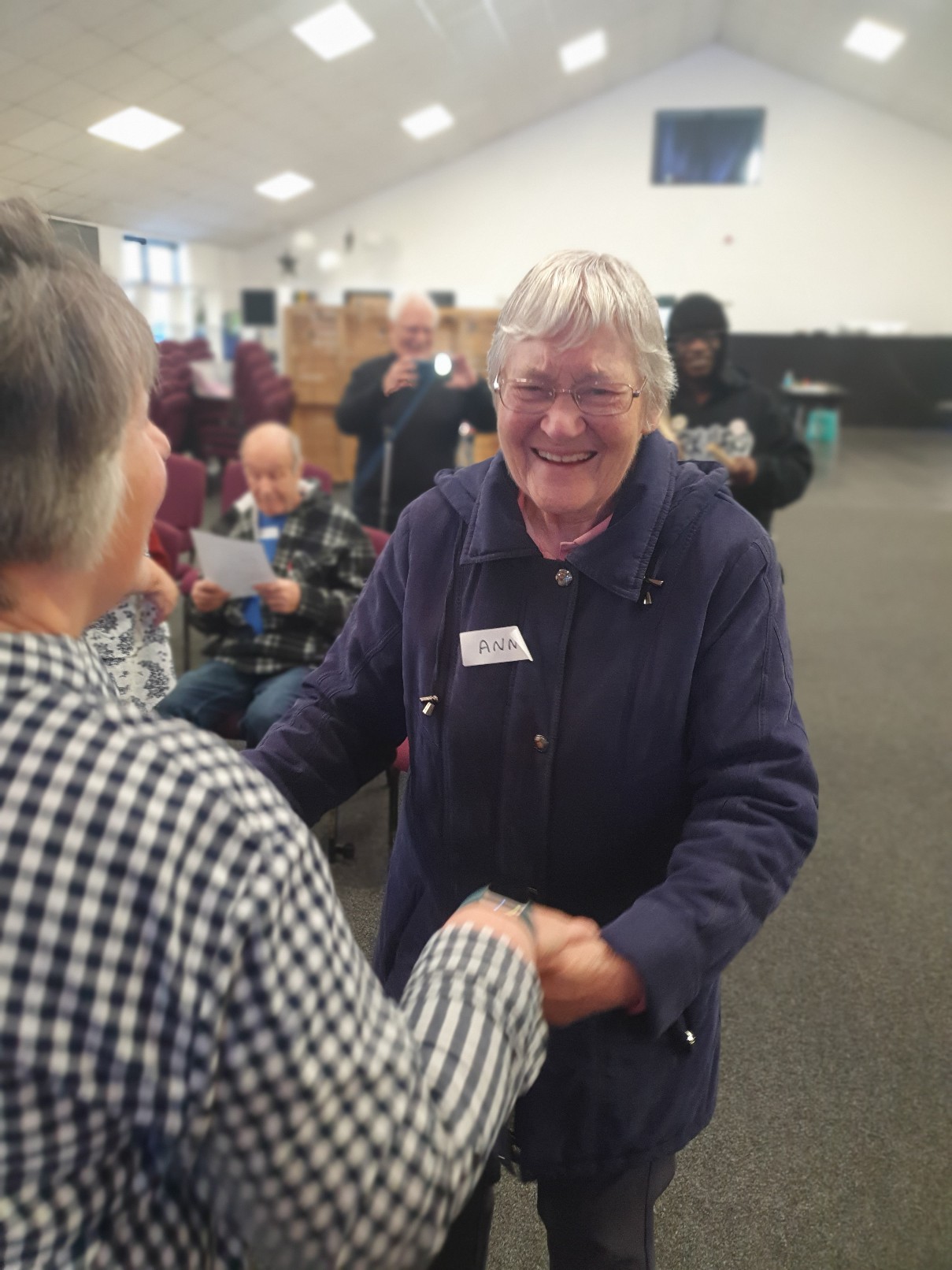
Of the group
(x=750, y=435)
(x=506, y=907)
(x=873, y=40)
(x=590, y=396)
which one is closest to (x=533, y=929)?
(x=506, y=907)

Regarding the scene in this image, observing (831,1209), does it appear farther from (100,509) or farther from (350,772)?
(100,509)

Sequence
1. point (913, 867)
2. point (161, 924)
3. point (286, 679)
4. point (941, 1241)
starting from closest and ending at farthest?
point (161, 924) → point (941, 1241) → point (286, 679) → point (913, 867)

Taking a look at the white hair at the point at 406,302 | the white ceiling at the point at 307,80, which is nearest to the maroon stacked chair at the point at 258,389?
the white ceiling at the point at 307,80

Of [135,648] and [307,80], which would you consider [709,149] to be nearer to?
[307,80]

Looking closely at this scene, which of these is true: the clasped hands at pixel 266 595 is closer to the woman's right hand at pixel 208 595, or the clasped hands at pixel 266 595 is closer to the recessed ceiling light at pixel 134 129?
the woman's right hand at pixel 208 595

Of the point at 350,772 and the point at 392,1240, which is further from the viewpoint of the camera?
the point at 350,772

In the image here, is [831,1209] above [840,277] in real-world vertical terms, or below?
below

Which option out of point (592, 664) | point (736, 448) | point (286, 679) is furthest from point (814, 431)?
point (592, 664)

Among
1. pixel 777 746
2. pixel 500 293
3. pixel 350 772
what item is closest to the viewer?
pixel 777 746

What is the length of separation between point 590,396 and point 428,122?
12212 millimetres

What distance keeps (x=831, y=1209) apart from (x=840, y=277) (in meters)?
15.5

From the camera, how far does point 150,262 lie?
38.5 inches

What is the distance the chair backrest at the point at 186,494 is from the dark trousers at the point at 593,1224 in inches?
137

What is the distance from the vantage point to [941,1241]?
5.83 ft
